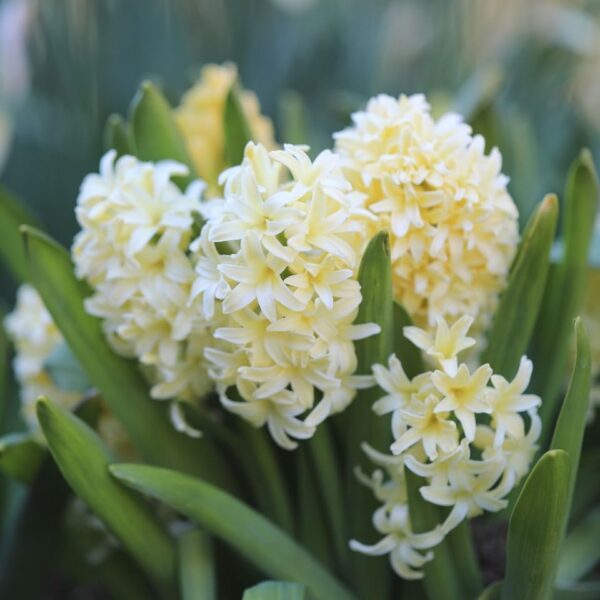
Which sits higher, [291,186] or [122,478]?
[291,186]

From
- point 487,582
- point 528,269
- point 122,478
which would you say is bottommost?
point 487,582

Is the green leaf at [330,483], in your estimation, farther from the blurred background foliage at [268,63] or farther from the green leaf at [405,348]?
the blurred background foliage at [268,63]

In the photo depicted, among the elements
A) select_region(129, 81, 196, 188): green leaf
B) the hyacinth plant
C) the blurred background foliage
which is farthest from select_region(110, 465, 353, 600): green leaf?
the blurred background foliage

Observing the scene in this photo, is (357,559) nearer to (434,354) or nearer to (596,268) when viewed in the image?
(434,354)

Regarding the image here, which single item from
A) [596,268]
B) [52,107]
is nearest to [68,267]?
[596,268]

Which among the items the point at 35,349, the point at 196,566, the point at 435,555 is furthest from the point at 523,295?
the point at 35,349

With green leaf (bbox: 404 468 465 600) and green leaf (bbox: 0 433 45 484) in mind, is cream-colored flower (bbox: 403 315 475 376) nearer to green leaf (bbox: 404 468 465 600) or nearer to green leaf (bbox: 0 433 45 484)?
green leaf (bbox: 404 468 465 600)
